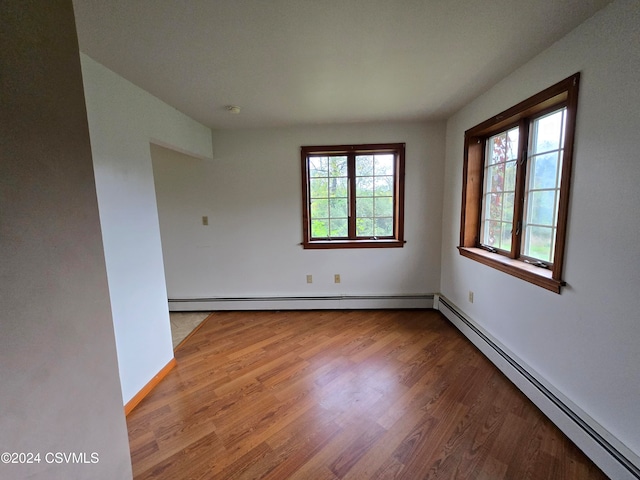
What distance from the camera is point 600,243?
1.34 meters

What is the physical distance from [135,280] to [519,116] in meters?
3.00

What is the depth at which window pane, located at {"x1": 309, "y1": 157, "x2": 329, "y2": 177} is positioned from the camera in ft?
10.5

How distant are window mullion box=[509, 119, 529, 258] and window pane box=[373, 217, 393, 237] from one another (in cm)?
135

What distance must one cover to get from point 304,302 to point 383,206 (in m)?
1.53

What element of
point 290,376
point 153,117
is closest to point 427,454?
point 290,376

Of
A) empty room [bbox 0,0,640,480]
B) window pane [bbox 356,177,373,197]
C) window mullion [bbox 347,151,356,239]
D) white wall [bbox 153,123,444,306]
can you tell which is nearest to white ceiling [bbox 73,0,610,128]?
empty room [bbox 0,0,640,480]

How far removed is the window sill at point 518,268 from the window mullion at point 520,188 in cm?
14

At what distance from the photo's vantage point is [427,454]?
144 centimetres

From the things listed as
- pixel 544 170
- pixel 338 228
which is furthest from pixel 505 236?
pixel 338 228

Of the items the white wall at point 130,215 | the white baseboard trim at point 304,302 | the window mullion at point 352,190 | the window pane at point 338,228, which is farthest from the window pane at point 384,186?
the white wall at point 130,215

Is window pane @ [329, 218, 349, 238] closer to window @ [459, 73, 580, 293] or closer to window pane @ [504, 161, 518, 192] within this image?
window @ [459, 73, 580, 293]

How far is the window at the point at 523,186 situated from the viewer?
1.58m

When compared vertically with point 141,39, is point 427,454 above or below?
below

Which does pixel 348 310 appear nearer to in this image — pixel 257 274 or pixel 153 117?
pixel 257 274
